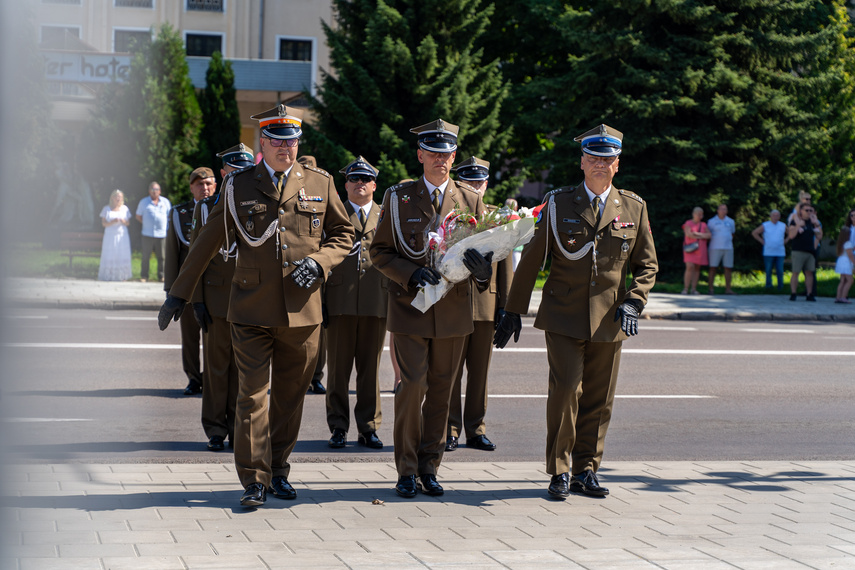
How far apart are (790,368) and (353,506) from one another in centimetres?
857

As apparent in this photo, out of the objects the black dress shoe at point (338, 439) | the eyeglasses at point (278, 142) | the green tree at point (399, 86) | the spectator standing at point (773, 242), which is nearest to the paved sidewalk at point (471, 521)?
the black dress shoe at point (338, 439)

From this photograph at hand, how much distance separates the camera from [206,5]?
41219 mm

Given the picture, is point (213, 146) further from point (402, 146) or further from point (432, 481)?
point (432, 481)

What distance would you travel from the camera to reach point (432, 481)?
19.5 ft

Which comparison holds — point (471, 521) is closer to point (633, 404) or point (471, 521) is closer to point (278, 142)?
point (278, 142)

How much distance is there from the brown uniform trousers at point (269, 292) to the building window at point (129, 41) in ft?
12.0

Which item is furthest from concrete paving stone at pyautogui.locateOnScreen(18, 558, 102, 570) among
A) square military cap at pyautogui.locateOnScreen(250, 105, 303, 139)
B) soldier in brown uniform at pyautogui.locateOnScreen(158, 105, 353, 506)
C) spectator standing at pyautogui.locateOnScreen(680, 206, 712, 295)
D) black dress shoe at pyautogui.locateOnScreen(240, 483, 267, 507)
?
spectator standing at pyautogui.locateOnScreen(680, 206, 712, 295)

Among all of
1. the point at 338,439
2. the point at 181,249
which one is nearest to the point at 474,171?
the point at 338,439

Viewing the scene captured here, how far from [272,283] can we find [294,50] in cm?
3726

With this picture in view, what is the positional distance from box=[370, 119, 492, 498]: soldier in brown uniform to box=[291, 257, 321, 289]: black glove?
584mm

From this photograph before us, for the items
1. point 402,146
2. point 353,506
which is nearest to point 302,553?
point 353,506

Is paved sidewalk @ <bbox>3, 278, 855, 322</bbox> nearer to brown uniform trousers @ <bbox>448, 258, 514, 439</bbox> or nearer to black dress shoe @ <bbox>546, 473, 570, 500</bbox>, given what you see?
brown uniform trousers @ <bbox>448, 258, 514, 439</bbox>

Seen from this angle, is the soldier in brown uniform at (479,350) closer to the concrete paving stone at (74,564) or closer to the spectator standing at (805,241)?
the concrete paving stone at (74,564)

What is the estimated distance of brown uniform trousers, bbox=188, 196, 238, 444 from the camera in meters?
7.29
